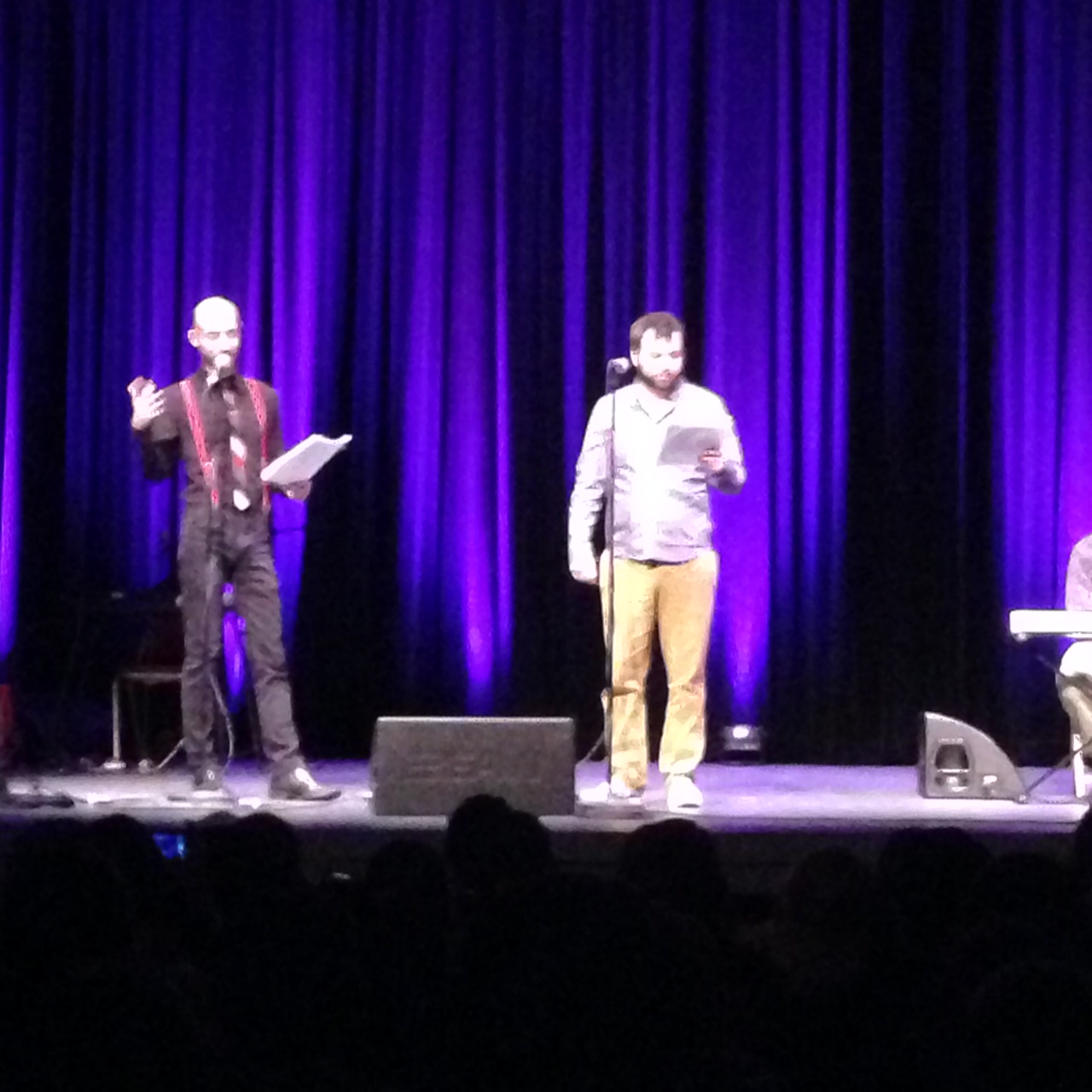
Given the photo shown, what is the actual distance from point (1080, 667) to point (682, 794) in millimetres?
1696

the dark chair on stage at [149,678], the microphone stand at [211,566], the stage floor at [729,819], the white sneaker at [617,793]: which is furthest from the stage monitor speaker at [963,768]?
the dark chair on stage at [149,678]

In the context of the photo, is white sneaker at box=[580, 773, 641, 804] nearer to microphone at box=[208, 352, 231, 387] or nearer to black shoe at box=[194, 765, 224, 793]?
black shoe at box=[194, 765, 224, 793]

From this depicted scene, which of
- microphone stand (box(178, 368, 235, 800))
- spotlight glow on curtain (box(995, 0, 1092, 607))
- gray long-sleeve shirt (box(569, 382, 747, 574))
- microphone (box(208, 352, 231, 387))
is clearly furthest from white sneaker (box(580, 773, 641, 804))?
spotlight glow on curtain (box(995, 0, 1092, 607))

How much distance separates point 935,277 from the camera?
793 centimetres

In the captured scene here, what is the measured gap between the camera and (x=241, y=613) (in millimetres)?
Answer: 6047

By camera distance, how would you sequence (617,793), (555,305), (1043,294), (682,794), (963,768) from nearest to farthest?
(682,794), (617,793), (963,768), (1043,294), (555,305)

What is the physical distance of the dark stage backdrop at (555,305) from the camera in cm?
791

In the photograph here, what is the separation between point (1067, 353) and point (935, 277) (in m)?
0.66

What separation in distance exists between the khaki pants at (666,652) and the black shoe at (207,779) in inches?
50.7

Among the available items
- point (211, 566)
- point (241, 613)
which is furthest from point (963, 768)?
point (211, 566)

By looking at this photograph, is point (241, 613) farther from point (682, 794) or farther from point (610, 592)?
point (682, 794)

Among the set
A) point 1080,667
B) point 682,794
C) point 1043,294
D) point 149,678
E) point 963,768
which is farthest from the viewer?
point 1043,294

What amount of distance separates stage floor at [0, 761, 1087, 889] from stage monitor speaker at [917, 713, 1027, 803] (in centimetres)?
5

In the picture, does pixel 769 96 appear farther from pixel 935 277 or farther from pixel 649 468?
pixel 649 468
